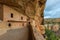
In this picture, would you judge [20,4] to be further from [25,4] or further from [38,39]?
[38,39]

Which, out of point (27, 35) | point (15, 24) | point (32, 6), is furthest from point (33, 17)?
point (27, 35)

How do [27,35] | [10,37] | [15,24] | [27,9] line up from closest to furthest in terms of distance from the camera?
[10,37] → [27,35] → [15,24] → [27,9]

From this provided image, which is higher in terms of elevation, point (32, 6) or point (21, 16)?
point (32, 6)

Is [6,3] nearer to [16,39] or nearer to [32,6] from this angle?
[32,6]

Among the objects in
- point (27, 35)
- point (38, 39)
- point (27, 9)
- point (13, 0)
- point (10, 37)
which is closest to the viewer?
point (38, 39)

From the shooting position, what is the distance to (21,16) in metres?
14.9

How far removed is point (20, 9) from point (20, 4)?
38.2 inches

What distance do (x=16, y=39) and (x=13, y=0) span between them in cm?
479

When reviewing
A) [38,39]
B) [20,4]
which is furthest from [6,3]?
[38,39]

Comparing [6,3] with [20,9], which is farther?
[20,9]

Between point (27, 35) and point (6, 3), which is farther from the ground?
point (6, 3)

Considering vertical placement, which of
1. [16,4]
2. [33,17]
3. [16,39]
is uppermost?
[16,4]

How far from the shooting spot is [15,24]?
12.7 meters

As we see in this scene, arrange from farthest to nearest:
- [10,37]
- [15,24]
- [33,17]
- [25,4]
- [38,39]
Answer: [33,17] → [25,4] → [15,24] → [10,37] → [38,39]
